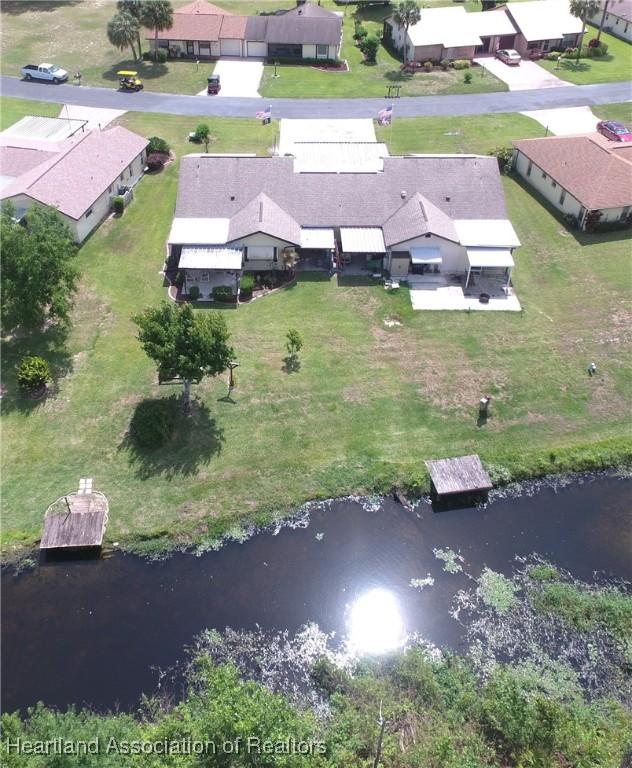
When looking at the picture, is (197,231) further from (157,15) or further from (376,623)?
(157,15)

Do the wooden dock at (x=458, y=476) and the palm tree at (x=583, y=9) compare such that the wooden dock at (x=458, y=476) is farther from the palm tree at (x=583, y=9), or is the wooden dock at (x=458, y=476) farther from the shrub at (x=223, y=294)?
the palm tree at (x=583, y=9)

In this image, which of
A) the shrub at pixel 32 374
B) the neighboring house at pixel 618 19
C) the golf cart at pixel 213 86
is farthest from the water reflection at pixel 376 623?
the neighboring house at pixel 618 19

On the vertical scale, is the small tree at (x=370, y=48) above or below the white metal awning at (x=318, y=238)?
above

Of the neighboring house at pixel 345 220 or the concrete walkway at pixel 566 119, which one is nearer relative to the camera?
the neighboring house at pixel 345 220

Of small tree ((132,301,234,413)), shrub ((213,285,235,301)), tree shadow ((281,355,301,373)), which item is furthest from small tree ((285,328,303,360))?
shrub ((213,285,235,301))

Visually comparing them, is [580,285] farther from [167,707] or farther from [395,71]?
[395,71]

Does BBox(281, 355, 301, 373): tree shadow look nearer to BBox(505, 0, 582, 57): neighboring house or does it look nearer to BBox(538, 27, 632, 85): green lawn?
BBox(538, 27, 632, 85): green lawn

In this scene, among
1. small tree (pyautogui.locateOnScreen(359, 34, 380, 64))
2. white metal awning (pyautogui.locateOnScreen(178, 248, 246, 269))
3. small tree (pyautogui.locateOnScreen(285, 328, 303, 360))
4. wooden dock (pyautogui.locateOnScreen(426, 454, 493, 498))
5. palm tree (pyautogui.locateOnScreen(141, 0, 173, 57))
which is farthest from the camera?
small tree (pyautogui.locateOnScreen(359, 34, 380, 64))

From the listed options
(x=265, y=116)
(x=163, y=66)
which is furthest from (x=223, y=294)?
(x=163, y=66)
